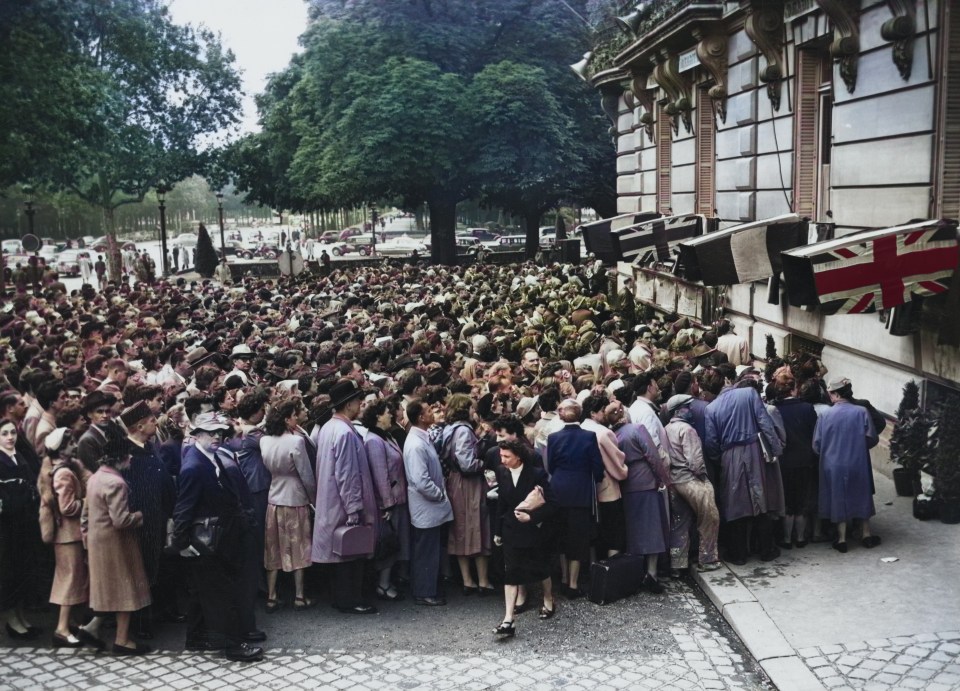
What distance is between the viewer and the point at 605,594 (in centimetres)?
912

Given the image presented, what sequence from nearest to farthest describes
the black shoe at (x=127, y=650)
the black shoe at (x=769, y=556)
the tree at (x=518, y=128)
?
the black shoe at (x=127, y=650) → the black shoe at (x=769, y=556) → the tree at (x=518, y=128)

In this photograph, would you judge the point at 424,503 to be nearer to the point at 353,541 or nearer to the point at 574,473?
the point at 353,541

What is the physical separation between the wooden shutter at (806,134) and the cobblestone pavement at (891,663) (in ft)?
28.7

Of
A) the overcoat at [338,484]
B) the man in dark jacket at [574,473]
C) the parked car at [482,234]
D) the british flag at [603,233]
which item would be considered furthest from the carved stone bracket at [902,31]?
the parked car at [482,234]

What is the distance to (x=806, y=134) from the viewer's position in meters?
15.6

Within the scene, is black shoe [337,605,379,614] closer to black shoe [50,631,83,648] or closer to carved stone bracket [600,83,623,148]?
black shoe [50,631,83,648]

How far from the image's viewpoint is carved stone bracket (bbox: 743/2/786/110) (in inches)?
631

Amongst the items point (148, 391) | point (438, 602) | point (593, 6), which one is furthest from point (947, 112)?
point (593, 6)

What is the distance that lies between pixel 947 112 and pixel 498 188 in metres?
30.2

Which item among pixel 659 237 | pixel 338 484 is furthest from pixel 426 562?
pixel 659 237

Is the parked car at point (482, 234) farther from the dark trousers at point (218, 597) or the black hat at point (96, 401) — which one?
the dark trousers at point (218, 597)

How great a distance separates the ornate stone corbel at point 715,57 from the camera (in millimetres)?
18500

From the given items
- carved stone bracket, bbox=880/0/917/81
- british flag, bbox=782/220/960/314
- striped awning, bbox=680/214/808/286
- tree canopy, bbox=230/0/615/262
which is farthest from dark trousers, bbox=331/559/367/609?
tree canopy, bbox=230/0/615/262

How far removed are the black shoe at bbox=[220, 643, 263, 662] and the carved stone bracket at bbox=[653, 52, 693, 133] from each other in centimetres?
1561
